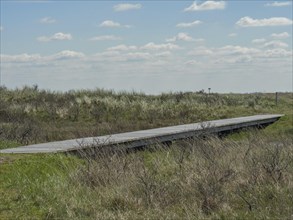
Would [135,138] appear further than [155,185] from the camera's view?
Yes

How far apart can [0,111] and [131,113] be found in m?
7.71

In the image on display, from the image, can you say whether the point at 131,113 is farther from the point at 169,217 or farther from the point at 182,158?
the point at 169,217

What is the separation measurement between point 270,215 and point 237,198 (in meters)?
1.06

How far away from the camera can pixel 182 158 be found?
39.8 feet

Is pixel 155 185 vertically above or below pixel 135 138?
below

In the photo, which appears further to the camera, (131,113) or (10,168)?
(131,113)

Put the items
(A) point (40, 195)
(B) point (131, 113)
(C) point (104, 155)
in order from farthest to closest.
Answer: (B) point (131, 113) < (C) point (104, 155) < (A) point (40, 195)

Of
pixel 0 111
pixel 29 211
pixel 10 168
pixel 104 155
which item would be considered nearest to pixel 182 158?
pixel 104 155

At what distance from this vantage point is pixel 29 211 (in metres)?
8.17

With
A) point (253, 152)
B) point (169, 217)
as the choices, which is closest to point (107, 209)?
point (169, 217)

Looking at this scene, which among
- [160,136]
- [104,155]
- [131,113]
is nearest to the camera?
[104,155]

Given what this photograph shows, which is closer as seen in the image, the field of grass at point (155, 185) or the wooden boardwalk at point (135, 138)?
the field of grass at point (155, 185)

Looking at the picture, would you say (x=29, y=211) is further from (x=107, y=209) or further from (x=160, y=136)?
(x=160, y=136)

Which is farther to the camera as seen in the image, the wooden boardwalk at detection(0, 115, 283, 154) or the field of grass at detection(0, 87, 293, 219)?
the wooden boardwalk at detection(0, 115, 283, 154)
